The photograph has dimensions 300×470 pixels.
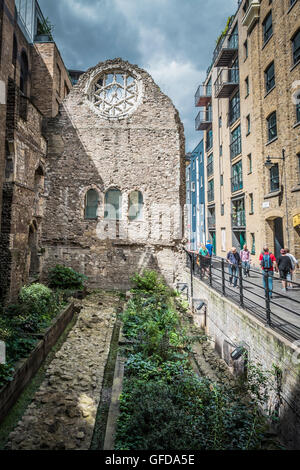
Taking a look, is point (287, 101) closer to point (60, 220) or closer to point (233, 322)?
point (233, 322)

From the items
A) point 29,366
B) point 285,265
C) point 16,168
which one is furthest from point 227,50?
point 29,366

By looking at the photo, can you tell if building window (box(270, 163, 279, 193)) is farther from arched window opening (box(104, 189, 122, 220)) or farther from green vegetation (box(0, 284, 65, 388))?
green vegetation (box(0, 284, 65, 388))

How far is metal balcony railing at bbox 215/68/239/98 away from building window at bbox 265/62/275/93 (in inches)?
Result: 177

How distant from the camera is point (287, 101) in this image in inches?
462

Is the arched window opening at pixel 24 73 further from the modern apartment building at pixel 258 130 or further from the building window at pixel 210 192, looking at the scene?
the building window at pixel 210 192

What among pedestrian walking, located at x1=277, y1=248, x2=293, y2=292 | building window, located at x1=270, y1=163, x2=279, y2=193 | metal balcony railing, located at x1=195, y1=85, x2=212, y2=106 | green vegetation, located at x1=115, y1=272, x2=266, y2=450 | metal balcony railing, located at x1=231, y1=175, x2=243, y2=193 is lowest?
green vegetation, located at x1=115, y1=272, x2=266, y2=450

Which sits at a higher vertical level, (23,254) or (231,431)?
(23,254)

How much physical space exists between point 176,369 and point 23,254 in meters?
6.36

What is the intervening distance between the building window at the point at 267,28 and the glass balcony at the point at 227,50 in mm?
4360

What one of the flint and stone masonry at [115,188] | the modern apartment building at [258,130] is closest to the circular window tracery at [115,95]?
the flint and stone masonry at [115,188]

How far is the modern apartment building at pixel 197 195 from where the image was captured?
28391 mm

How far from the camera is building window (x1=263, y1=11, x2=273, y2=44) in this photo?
13.6 meters

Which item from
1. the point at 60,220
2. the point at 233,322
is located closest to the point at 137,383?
the point at 233,322

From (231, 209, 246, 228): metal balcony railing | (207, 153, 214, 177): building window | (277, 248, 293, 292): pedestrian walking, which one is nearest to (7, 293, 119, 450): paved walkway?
(277, 248, 293, 292): pedestrian walking
